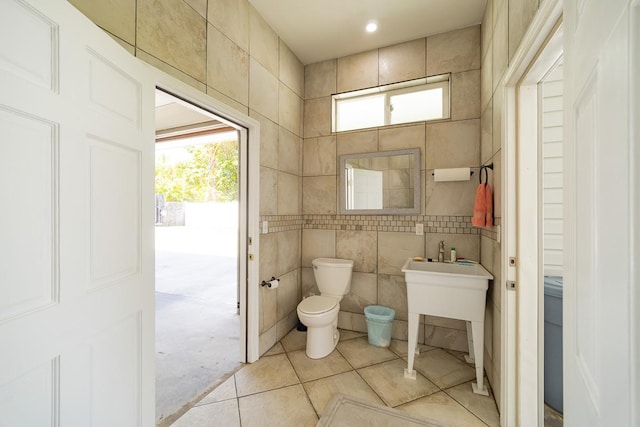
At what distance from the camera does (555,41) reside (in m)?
1.08

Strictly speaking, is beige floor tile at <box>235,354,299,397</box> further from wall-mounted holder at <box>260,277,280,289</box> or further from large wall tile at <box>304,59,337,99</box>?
large wall tile at <box>304,59,337,99</box>

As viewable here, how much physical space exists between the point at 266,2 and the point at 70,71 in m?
1.77

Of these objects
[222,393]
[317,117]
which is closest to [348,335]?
[222,393]

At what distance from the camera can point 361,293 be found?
273 centimetres

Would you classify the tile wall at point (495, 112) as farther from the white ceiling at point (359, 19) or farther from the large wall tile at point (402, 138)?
the large wall tile at point (402, 138)

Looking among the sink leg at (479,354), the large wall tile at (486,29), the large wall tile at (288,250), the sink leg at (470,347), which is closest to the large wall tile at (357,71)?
the large wall tile at (486,29)

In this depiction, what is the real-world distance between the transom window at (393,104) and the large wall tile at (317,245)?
1.15 meters

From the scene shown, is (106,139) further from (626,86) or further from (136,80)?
(626,86)

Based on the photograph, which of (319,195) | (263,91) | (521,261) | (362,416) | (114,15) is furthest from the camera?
(319,195)

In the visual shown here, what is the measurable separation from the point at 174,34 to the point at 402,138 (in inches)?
78.6

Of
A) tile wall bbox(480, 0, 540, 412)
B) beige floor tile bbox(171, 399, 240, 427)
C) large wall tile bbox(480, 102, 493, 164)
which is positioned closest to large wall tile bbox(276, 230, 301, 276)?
beige floor tile bbox(171, 399, 240, 427)

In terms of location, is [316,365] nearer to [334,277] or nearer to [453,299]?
[334,277]

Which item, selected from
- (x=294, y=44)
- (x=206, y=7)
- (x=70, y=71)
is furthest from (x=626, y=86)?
(x=294, y=44)

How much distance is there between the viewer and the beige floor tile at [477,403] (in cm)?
162
